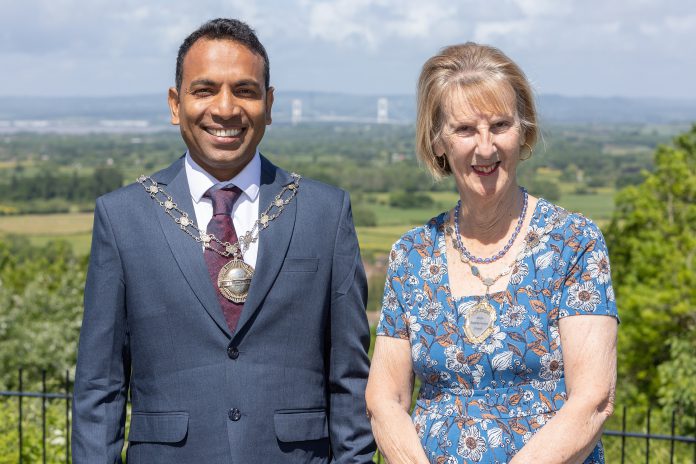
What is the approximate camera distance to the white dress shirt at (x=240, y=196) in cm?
295

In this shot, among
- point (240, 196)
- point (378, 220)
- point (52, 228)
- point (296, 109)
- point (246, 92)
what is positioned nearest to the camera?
point (246, 92)

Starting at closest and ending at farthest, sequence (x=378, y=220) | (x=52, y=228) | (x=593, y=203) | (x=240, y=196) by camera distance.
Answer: (x=240, y=196), (x=378, y=220), (x=593, y=203), (x=52, y=228)

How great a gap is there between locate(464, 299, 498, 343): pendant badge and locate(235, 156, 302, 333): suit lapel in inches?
23.6

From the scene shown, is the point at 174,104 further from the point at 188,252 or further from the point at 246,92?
the point at 188,252

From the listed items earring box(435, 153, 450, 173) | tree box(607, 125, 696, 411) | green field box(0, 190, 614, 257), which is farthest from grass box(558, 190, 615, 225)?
earring box(435, 153, 450, 173)

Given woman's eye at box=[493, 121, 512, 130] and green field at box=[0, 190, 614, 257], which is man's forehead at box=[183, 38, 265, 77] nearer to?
woman's eye at box=[493, 121, 512, 130]

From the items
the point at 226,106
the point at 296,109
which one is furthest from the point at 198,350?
→ the point at 296,109

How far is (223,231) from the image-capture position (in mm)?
2916

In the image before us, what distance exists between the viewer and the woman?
2.75 metres

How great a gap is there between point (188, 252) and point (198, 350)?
30 centimetres

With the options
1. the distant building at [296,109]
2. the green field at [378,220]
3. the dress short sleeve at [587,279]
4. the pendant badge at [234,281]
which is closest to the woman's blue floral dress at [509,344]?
the dress short sleeve at [587,279]

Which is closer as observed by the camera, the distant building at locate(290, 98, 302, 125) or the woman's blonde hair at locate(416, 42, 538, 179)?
the woman's blonde hair at locate(416, 42, 538, 179)

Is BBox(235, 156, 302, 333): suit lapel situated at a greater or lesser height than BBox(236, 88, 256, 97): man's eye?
lesser

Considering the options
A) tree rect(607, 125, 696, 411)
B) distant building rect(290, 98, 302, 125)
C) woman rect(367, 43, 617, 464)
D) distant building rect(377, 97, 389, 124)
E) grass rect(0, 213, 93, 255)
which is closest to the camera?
woman rect(367, 43, 617, 464)
